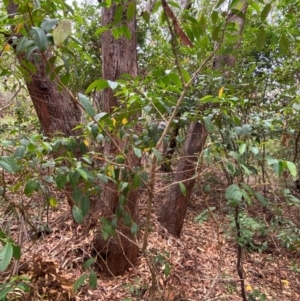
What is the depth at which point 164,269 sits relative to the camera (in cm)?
196

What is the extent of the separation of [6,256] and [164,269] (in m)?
1.43

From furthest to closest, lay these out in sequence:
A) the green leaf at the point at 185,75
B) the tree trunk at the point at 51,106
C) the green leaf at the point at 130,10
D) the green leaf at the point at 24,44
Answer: the tree trunk at the point at 51,106, the green leaf at the point at 185,75, the green leaf at the point at 130,10, the green leaf at the point at 24,44

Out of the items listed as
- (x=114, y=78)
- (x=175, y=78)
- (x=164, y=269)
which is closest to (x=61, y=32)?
(x=175, y=78)

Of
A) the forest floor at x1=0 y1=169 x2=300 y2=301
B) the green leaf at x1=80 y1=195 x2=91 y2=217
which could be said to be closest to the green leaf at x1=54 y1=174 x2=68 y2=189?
the green leaf at x1=80 y1=195 x2=91 y2=217

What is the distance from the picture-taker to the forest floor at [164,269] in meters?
1.87

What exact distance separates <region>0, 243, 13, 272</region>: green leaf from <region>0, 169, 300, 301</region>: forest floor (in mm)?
995

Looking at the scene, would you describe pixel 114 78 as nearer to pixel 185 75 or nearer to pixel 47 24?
pixel 185 75

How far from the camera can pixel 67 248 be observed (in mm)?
2367

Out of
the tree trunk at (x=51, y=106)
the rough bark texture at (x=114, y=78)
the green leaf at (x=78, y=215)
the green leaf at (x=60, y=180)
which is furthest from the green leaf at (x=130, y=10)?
the tree trunk at (x=51, y=106)

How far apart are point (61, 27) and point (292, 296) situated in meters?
2.66

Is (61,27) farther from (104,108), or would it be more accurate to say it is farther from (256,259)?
(256,259)

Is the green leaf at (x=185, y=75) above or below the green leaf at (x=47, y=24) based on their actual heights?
below

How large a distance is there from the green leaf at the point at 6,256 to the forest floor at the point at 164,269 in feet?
3.26

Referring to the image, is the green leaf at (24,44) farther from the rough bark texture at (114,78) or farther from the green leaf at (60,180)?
the rough bark texture at (114,78)
